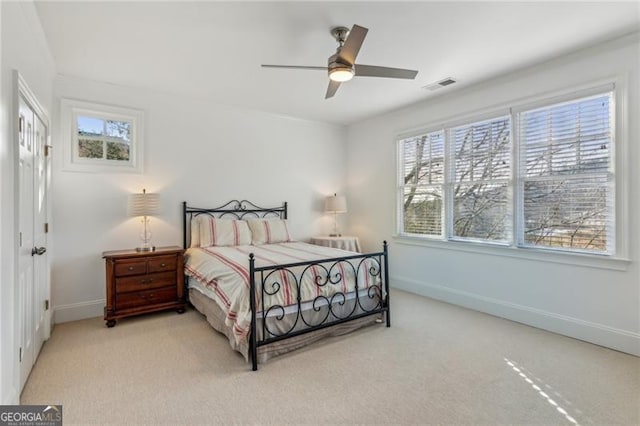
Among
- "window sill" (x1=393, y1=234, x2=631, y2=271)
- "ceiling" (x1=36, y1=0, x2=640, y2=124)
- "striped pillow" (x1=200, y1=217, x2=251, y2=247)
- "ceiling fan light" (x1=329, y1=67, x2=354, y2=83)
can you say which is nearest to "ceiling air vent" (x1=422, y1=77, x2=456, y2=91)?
"ceiling" (x1=36, y1=0, x2=640, y2=124)

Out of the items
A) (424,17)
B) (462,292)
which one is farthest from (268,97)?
(462,292)

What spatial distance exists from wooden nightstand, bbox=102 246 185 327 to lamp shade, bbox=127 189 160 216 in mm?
462

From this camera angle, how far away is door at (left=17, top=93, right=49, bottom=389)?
2221mm

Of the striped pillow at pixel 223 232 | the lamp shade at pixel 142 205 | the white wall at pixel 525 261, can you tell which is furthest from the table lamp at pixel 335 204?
the lamp shade at pixel 142 205

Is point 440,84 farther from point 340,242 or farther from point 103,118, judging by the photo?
point 103,118

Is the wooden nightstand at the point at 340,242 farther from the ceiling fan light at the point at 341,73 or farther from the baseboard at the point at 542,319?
the ceiling fan light at the point at 341,73

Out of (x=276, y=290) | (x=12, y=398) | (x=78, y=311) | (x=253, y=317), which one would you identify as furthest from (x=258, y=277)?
(x=78, y=311)

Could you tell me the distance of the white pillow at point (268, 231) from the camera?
4551 mm

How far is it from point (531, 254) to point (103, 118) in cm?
523

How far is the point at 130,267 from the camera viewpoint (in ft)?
11.7

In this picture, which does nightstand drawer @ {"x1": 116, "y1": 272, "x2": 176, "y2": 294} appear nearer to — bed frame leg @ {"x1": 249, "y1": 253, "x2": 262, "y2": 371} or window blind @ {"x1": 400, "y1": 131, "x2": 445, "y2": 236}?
bed frame leg @ {"x1": 249, "y1": 253, "x2": 262, "y2": 371}

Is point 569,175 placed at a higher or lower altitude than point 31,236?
higher

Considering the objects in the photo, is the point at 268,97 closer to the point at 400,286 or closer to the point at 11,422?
the point at 400,286

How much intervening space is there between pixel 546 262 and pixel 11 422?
14.6ft
